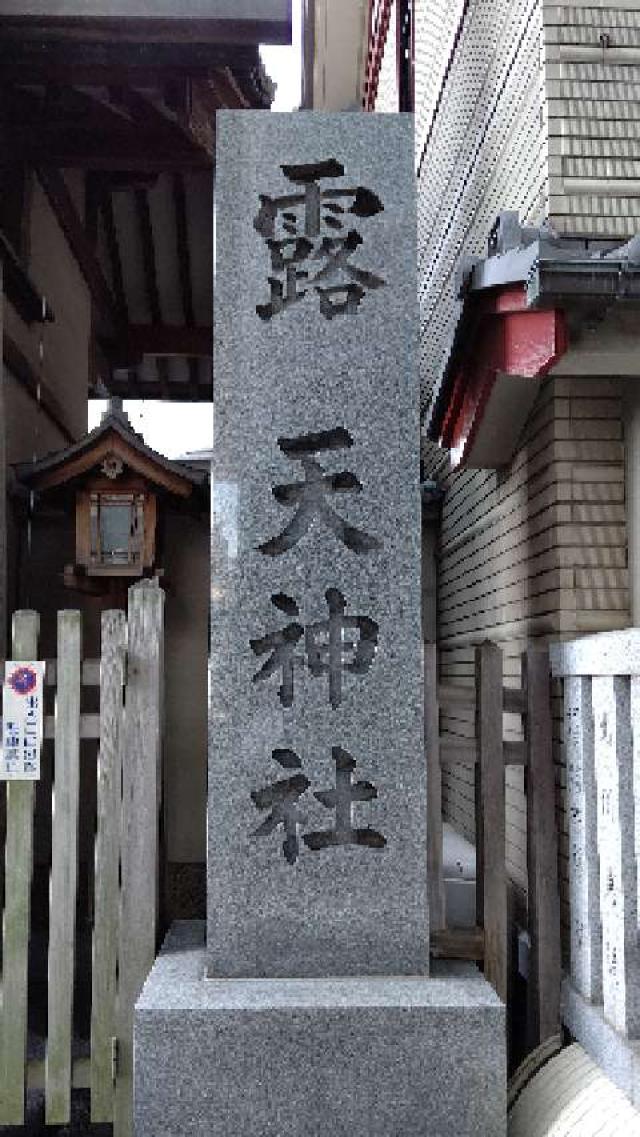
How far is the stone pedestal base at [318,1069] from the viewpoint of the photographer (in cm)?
373

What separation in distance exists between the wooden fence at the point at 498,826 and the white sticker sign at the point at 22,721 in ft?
6.39

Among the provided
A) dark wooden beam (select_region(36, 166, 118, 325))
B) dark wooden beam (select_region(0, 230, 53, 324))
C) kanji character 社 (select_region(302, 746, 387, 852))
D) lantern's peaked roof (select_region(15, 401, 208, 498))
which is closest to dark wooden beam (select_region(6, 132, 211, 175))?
dark wooden beam (select_region(36, 166, 118, 325))

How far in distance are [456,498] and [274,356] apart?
3.91 m

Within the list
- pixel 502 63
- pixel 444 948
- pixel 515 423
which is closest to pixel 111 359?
pixel 502 63

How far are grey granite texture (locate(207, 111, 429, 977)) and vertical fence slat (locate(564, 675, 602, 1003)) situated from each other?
2.52 feet

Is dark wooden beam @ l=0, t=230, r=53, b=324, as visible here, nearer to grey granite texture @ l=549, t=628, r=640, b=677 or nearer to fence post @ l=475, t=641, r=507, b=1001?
fence post @ l=475, t=641, r=507, b=1001

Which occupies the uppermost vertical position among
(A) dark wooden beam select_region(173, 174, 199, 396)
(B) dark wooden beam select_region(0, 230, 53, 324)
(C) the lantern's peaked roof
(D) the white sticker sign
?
(A) dark wooden beam select_region(173, 174, 199, 396)

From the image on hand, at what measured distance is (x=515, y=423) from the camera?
18.1ft

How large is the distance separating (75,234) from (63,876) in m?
7.36

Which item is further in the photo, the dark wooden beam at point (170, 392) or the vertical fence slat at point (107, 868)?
the dark wooden beam at point (170, 392)

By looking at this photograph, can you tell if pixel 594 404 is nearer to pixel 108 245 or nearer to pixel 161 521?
pixel 161 521

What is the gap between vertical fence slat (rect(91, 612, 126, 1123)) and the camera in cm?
428

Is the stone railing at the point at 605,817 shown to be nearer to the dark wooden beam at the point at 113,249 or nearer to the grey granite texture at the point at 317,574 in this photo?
the grey granite texture at the point at 317,574

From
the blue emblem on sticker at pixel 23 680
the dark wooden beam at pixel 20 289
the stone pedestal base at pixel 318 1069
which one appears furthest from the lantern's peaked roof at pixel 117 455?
the stone pedestal base at pixel 318 1069
